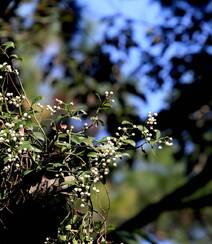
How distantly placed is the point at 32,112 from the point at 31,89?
12.9m

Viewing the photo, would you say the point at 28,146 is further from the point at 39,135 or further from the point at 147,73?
the point at 147,73

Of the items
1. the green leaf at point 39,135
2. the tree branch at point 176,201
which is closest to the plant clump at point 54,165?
the green leaf at point 39,135

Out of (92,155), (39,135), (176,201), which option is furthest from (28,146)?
(176,201)

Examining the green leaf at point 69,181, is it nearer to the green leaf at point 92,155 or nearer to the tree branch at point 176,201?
the green leaf at point 92,155

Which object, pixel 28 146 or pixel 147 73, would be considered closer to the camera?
pixel 28 146

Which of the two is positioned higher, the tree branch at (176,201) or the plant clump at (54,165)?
the tree branch at (176,201)

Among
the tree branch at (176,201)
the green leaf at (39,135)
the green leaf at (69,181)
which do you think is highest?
the tree branch at (176,201)

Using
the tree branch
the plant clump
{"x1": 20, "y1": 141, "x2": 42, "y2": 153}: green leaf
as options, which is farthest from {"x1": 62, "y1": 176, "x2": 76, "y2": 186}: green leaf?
the tree branch

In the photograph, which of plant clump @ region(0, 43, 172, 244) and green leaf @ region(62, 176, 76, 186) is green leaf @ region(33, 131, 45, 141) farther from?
green leaf @ region(62, 176, 76, 186)

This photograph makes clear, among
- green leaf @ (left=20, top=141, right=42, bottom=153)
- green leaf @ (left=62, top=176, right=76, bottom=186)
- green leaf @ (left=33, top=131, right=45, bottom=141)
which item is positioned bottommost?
green leaf @ (left=62, top=176, right=76, bottom=186)

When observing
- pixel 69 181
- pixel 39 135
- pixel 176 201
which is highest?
pixel 176 201

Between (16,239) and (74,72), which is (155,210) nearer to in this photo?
(74,72)

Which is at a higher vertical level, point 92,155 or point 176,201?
point 176,201

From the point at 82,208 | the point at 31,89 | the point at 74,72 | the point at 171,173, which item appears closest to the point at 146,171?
the point at 171,173
